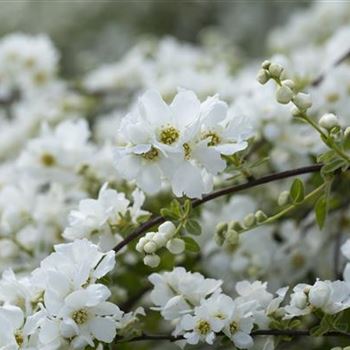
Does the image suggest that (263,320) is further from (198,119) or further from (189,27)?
(189,27)

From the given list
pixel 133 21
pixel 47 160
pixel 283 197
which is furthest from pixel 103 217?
pixel 133 21

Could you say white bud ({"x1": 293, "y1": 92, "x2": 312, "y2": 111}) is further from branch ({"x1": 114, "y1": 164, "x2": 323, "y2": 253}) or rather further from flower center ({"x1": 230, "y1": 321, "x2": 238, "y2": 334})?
flower center ({"x1": 230, "y1": 321, "x2": 238, "y2": 334})

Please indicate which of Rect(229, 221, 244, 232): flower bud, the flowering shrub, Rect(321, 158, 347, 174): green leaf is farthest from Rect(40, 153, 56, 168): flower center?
Rect(321, 158, 347, 174): green leaf

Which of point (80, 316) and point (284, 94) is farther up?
point (284, 94)

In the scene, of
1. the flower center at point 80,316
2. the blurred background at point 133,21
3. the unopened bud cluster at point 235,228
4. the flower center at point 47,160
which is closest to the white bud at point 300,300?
the unopened bud cluster at point 235,228

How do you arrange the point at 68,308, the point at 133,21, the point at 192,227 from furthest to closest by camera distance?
the point at 133,21 → the point at 192,227 → the point at 68,308

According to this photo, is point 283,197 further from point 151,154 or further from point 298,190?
point 151,154

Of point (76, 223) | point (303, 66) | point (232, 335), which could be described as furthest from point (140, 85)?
point (232, 335)

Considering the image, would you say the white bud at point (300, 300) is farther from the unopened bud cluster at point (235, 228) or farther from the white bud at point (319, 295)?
the unopened bud cluster at point (235, 228)
